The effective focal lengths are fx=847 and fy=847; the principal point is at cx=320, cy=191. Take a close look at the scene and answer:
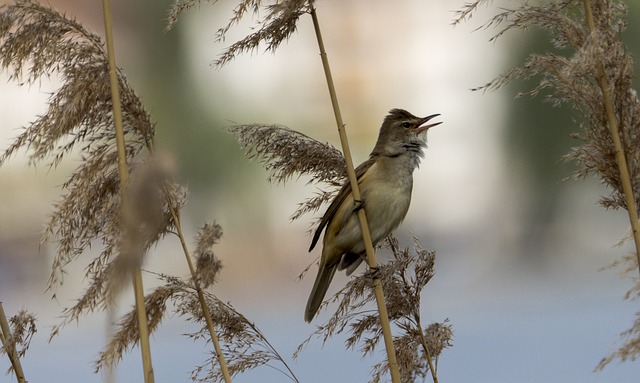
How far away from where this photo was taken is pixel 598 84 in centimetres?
175

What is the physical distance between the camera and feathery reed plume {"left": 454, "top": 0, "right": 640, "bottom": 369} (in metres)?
1.73

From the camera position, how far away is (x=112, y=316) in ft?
4.73

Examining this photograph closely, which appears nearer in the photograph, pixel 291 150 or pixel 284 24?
pixel 284 24

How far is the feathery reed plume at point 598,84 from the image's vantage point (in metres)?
1.73

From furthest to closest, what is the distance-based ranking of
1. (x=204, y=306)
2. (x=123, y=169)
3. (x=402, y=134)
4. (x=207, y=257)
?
1. (x=402, y=134)
2. (x=207, y=257)
3. (x=204, y=306)
4. (x=123, y=169)

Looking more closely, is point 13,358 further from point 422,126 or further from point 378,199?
point 422,126

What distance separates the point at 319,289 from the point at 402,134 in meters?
0.59

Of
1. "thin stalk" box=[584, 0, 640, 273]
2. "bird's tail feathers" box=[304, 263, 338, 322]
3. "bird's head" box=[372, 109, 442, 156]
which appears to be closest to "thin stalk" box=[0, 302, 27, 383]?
"bird's tail feathers" box=[304, 263, 338, 322]

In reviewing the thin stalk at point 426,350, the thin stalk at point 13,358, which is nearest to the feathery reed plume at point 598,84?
the thin stalk at point 426,350

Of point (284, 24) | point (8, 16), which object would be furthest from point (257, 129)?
point (8, 16)

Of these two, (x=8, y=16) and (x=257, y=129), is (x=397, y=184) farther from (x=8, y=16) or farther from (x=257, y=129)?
(x=8, y=16)

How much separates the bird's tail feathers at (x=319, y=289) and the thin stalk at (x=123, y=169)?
2.88ft

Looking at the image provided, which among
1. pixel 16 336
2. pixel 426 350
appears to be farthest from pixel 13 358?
pixel 426 350

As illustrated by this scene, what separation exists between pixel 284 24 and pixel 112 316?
2.54 ft
